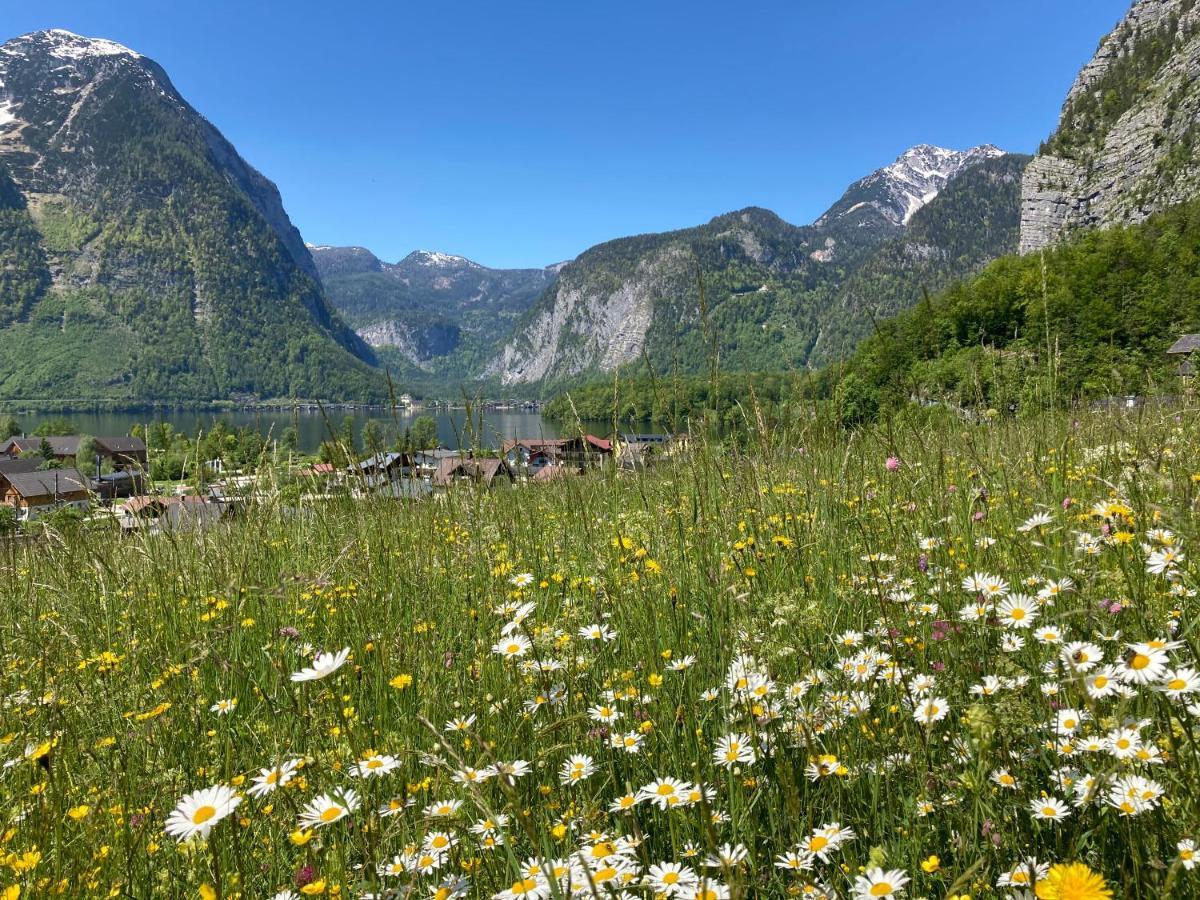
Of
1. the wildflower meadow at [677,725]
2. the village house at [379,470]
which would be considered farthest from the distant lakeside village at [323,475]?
the wildflower meadow at [677,725]

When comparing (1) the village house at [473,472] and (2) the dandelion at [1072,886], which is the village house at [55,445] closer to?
(1) the village house at [473,472]

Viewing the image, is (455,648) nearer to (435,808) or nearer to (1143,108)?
(435,808)

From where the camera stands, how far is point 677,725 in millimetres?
1735

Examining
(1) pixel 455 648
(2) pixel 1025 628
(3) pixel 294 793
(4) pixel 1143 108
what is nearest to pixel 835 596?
(2) pixel 1025 628

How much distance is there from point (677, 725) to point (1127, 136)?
107 metres

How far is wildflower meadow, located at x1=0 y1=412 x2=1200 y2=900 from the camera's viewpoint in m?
1.11

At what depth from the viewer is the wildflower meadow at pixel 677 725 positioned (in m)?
1.11

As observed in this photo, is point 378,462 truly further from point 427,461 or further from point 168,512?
point 168,512

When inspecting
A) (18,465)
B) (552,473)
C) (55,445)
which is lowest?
(55,445)

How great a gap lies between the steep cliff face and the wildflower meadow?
8410 centimetres

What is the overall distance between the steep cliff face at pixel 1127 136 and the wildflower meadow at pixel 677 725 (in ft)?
276

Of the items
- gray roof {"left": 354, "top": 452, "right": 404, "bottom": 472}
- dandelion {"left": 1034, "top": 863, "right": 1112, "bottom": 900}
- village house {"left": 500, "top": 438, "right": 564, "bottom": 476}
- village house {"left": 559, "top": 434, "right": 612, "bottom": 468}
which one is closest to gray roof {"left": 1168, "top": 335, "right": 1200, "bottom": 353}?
village house {"left": 500, "top": 438, "right": 564, "bottom": 476}

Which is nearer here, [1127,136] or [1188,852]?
[1188,852]

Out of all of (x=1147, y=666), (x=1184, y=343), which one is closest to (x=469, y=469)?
(x=1147, y=666)
